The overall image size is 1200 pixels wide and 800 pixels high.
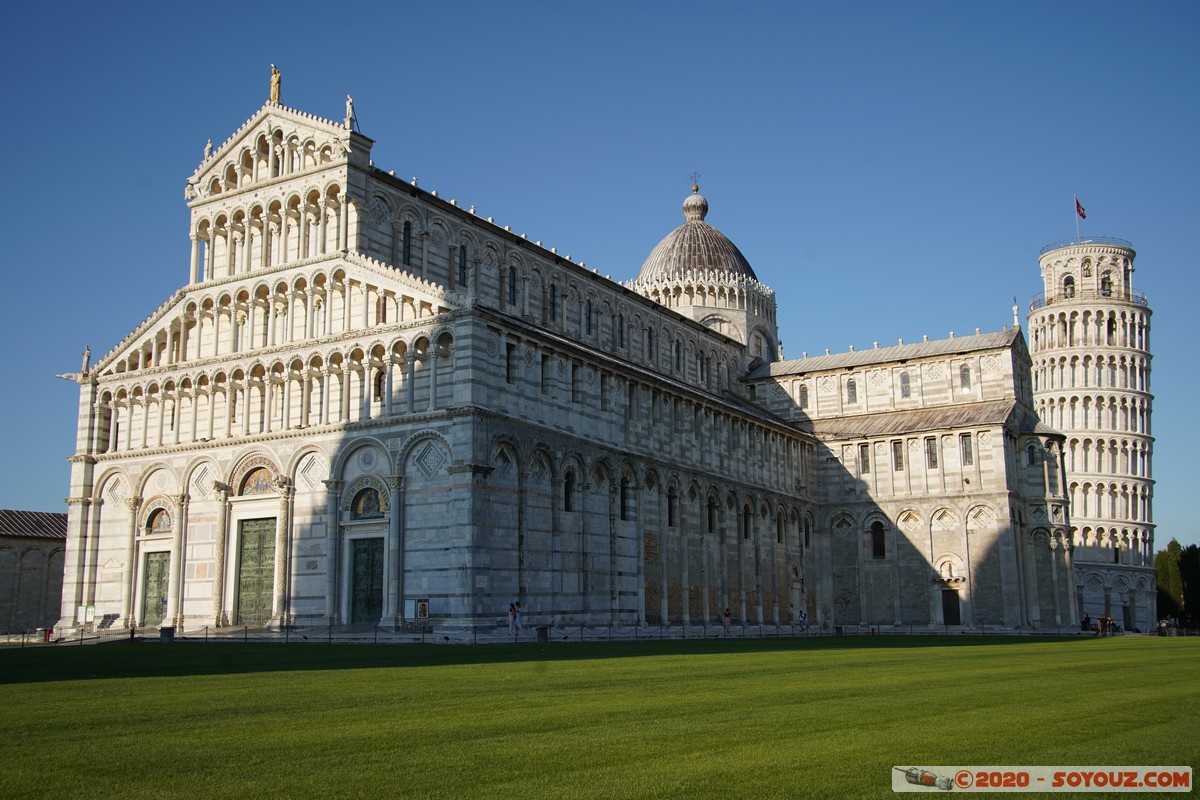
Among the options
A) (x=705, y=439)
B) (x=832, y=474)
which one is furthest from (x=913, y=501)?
(x=705, y=439)

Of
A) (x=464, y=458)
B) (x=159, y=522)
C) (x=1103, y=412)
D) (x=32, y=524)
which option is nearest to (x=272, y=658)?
(x=464, y=458)

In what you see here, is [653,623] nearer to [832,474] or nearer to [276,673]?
[832,474]

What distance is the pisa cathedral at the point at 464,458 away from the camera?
4119 centimetres

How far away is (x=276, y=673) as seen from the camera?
66.6 feet

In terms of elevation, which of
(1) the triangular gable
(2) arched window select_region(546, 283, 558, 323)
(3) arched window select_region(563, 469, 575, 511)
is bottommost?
(3) arched window select_region(563, 469, 575, 511)

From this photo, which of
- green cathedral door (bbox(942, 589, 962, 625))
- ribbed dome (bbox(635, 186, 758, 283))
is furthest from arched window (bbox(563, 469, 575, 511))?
ribbed dome (bbox(635, 186, 758, 283))

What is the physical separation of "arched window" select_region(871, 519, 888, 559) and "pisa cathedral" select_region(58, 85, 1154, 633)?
0.12 meters

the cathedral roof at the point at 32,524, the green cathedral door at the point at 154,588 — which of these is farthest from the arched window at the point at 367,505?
the cathedral roof at the point at 32,524

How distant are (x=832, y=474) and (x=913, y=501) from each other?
5.63 meters

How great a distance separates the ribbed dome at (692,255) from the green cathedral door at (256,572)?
39.5 m

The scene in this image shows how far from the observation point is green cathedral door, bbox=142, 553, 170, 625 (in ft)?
153

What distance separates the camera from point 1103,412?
9288 centimetres

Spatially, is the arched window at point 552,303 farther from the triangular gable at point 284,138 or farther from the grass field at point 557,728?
the grass field at point 557,728

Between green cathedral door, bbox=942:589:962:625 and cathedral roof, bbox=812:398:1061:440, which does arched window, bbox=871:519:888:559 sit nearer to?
green cathedral door, bbox=942:589:962:625
